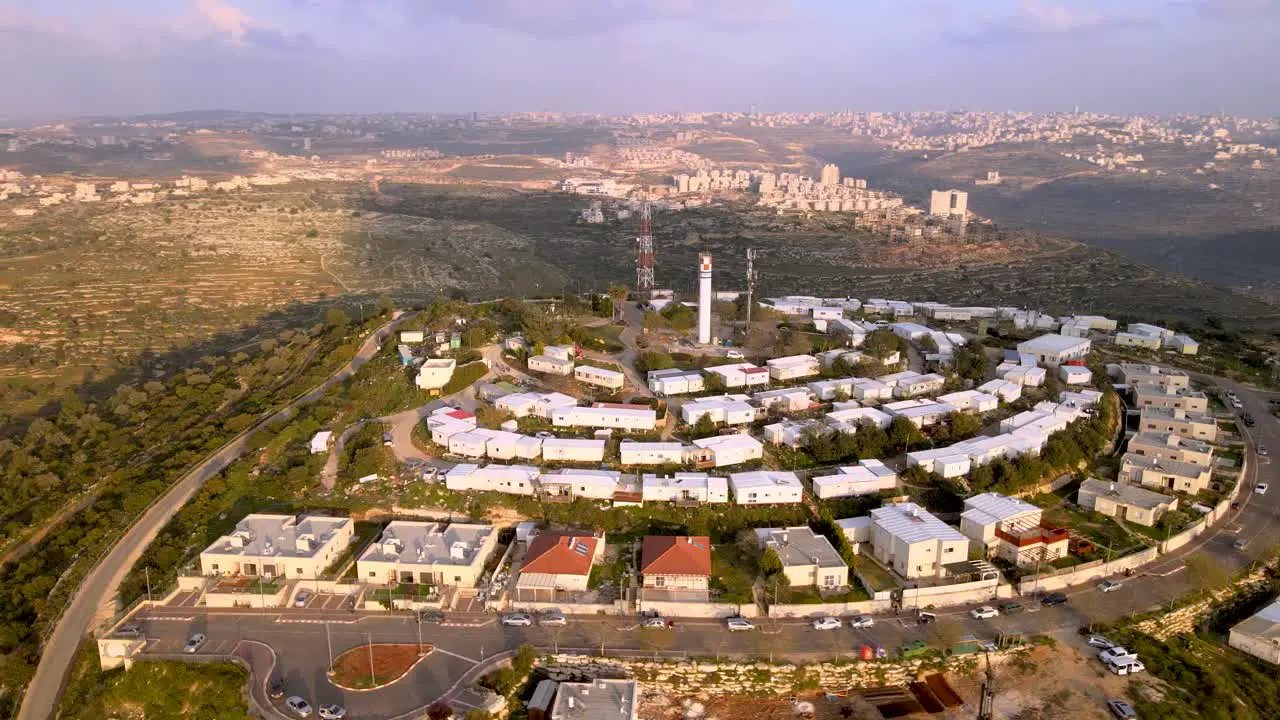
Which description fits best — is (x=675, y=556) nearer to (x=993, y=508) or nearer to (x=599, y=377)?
(x=993, y=508)

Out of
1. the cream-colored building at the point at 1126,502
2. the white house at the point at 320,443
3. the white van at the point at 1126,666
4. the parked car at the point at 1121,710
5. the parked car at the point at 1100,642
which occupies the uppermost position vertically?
the white house at the point at 320,443

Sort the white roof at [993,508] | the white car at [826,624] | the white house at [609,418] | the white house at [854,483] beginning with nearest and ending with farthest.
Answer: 1. the white car at [826,624]
2. the white roof at [993,508]
3. the white house at [854,483]
4. the white house at [609,418]

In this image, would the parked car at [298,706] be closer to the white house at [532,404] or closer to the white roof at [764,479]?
the white roof at [764,479]

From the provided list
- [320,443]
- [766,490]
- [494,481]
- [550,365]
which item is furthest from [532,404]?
[766,490]

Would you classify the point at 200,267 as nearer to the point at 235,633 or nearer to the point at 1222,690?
the point at 235,633

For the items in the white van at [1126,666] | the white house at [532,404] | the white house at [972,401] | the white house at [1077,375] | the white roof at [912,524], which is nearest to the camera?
the white van at [1126,666]

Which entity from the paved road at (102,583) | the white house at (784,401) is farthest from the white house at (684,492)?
the paved road at (102,583)

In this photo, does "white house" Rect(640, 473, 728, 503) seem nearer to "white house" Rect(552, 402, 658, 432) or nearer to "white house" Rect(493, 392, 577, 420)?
"white house" Rect(552, 402, 658, 432)
